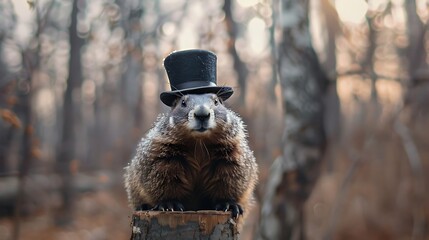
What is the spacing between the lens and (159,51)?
12.2 meters

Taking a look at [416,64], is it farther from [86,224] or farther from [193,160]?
[86,224]

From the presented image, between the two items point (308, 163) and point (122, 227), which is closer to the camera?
point (308, 163)

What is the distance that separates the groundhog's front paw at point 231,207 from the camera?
3.37 m

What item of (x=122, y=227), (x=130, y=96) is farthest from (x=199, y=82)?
(x=130, y=96)

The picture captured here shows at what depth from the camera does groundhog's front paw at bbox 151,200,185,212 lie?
335cm

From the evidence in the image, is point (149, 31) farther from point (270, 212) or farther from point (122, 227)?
point (270, 212)

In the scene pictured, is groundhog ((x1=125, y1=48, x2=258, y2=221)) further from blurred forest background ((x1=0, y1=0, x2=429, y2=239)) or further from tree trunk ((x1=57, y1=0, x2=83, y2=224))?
tree trunk ((x1=57, y1=0, x2=83, y2=224))

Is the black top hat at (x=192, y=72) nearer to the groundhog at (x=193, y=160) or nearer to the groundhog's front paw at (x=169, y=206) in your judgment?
the groundhog at (x=193, y=160)

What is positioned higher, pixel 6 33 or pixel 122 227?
pixel 6 33

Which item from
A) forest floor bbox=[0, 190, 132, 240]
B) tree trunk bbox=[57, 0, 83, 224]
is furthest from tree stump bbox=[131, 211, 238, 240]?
tree trunk bbox=[57, 0, 83, 224]

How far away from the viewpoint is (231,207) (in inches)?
137

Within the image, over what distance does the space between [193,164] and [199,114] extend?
483 millimetres

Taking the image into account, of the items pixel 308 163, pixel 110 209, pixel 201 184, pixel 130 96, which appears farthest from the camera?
pixel 130 96

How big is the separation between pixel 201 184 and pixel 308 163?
3399 millimetres
